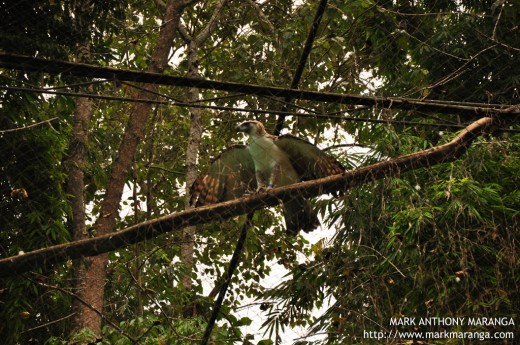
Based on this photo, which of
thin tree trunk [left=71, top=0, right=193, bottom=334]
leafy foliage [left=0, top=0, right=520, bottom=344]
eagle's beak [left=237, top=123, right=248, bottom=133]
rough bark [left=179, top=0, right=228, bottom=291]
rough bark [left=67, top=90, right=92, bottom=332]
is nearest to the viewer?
leafy foliage [left=0, top=0, right=520, bottom=344]

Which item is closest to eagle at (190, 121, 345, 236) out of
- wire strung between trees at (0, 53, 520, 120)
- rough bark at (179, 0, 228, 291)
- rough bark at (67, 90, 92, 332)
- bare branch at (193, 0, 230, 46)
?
wire strung between trees at (0, 53, 520, 120)

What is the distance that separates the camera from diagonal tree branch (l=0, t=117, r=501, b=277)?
3.82 meters

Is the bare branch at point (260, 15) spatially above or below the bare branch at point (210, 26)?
above

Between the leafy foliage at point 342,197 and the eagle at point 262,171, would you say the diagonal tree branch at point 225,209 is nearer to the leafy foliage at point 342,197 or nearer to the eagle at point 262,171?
the leafy foliage at point 342,197

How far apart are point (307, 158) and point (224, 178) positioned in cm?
54

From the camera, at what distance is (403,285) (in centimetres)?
539

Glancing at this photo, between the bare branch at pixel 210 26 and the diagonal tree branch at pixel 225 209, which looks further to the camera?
the bare branch at pixel 210 26

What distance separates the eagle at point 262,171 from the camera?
501cm

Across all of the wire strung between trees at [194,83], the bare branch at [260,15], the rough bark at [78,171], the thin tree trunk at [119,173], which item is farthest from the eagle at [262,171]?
the bare branch at [260,15]

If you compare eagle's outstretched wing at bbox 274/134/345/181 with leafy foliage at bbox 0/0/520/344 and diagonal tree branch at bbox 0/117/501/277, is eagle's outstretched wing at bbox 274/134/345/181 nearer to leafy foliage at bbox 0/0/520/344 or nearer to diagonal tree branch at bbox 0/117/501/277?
leafy foliage at bbox 0/0/520/344

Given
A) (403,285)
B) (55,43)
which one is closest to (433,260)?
(403,285)

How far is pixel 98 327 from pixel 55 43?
2.52 meters

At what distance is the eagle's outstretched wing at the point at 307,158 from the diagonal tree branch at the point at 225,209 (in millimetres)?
752

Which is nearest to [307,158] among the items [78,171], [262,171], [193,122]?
[262,171]
